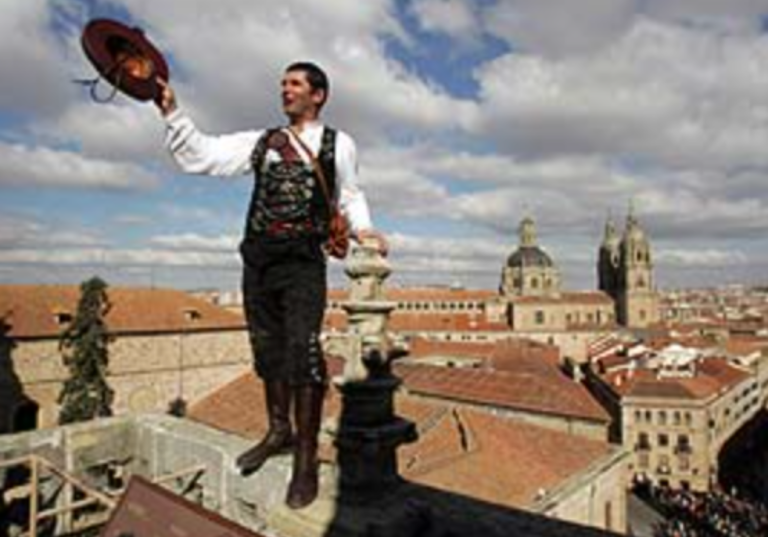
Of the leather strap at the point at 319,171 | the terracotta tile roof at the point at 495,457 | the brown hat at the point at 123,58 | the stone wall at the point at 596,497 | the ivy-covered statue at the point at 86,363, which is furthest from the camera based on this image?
the ivy-covered statue at the point at 86,363

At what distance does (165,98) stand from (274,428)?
169 cm

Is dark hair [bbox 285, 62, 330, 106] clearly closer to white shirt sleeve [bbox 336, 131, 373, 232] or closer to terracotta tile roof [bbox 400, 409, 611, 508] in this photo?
white shirt sleeve [bbox 336, 131, 373, 232]

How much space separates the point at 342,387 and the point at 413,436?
438mm

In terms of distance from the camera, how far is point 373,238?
296 centimetres

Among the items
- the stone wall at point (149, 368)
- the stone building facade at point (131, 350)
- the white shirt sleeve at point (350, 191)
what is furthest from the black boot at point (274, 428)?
the stone building facade at point (131, 350)

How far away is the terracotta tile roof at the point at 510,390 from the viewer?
3168cm

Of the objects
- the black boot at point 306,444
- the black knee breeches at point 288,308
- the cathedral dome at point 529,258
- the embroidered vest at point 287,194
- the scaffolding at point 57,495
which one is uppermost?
the cathedral dome at point 529,258

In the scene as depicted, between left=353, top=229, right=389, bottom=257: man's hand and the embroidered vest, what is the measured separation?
0.54 feet

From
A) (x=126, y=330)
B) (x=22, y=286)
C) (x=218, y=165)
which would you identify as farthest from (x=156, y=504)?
(x=22, y=286)

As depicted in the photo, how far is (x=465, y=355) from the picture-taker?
182 feet

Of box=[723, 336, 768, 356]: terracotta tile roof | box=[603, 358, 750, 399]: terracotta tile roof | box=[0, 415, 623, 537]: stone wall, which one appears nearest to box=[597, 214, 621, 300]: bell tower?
box=[723, 336, 768, 356]: terracotta tile roof

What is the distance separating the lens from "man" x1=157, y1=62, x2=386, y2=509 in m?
2.80

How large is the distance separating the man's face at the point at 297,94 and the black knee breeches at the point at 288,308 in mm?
696

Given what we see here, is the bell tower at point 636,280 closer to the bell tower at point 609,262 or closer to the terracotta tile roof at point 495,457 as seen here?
the bell tower at point 609,262
